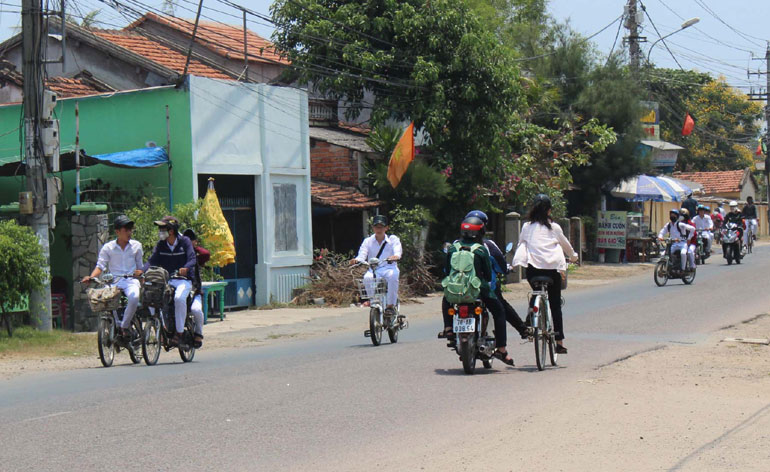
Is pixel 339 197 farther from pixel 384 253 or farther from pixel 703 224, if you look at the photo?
pixel 703 224

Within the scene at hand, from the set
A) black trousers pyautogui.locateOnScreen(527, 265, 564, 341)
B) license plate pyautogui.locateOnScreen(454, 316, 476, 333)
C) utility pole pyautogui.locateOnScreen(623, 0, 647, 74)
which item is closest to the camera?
license plate pyautogui.locateOnScreen(454, 316, 476, 333)

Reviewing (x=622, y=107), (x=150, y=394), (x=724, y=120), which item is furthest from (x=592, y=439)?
(x=724, y=120)

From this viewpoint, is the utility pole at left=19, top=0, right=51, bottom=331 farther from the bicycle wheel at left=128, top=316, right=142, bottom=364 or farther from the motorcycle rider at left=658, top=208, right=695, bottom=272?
the motorcycle rider at left=658, top=208, right=695, bottom=272

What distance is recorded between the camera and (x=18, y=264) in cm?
1464

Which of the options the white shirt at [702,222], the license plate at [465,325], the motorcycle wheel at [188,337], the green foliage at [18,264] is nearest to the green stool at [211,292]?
the green foliage at [18,264]

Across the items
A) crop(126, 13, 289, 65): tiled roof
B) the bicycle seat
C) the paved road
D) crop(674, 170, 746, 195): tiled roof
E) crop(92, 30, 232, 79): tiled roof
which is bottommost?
the paved road

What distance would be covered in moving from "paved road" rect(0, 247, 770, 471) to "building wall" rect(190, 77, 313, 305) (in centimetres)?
737

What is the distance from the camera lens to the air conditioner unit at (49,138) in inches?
620

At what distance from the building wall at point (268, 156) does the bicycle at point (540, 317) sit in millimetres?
11230

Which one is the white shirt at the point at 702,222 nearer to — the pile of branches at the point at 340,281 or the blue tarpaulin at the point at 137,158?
the pile of branches at the point at 340,281

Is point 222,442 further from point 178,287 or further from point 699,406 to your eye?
point 178,287

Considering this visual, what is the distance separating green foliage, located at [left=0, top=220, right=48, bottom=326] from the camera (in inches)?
570

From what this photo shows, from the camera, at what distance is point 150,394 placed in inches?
376

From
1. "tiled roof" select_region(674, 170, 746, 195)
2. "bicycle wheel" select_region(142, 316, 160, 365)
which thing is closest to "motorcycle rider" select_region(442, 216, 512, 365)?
"bicycle wheel" select_region(142, 316, 160, 365)
